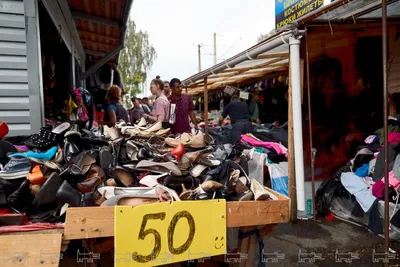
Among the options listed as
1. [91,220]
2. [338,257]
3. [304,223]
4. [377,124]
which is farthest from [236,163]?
[377,124]

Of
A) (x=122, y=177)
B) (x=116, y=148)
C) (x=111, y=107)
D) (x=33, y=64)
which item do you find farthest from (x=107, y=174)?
(x=111, y=107)

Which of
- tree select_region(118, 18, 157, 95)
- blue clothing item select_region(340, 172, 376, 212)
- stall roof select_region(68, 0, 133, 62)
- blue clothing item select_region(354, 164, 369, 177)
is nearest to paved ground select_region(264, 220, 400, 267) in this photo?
blue clothing item select_region(340, 172, 376, 212)

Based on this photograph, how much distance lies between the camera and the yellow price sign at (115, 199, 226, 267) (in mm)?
1406

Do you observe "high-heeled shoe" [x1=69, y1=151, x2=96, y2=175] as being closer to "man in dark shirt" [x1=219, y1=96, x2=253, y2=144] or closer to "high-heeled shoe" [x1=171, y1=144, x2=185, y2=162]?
"high-heeled shoe" [x1=171, y1=144, x2=185, y2=162]

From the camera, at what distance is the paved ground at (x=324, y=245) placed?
315cm

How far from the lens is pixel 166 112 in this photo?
402 centimetres

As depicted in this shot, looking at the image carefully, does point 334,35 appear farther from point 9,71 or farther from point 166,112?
point 9,71

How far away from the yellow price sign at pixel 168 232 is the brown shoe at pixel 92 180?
0.25m

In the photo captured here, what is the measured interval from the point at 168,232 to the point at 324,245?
8.92 feet

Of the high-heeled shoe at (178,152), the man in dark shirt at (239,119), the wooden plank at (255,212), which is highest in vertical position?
the man in dark shirt at (239,119)

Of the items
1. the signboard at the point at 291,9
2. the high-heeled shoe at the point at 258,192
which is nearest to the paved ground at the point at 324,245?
the high-heeled shoe at the point at 258,192

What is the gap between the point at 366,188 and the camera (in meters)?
3.82

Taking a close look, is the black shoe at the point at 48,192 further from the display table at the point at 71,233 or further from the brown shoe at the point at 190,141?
the brown shoe at the point at 190,141

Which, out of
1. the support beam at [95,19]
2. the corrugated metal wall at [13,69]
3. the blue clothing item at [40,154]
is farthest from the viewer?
the support beam at [95,19]
